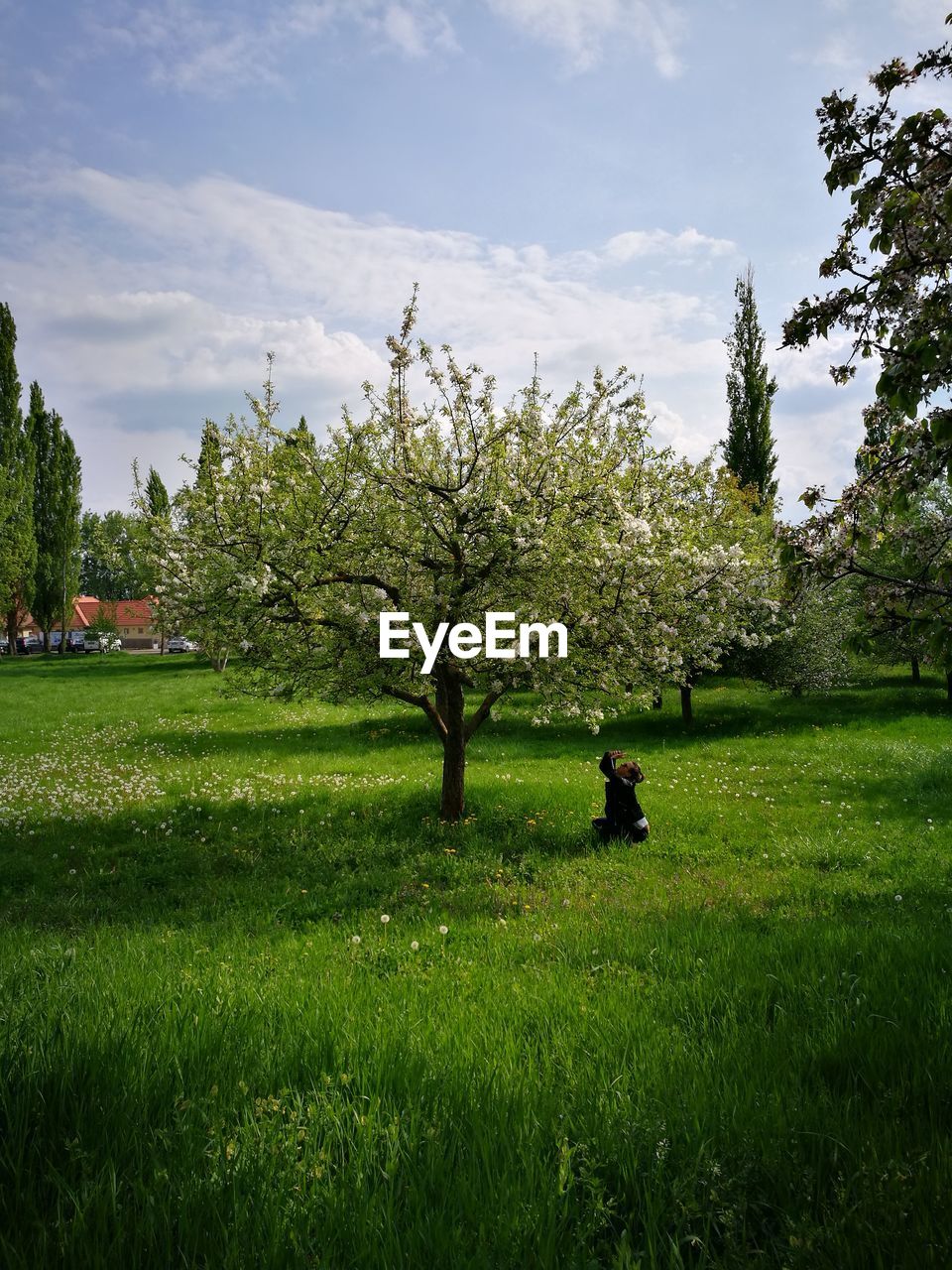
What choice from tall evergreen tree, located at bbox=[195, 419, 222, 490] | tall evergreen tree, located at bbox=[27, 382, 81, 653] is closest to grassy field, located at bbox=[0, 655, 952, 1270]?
tall evergreen tree, located at bbox=[195, 419, 222, 490]

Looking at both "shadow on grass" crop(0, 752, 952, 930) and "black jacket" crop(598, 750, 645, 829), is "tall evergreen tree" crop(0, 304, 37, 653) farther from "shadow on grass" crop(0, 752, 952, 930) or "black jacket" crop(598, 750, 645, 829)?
"black jacket" crop(598, 750, 645, 829)

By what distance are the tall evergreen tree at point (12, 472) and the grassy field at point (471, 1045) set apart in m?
44.4

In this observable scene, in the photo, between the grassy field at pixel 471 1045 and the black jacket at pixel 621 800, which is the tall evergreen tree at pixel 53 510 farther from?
the black jacket at pixel 621 800

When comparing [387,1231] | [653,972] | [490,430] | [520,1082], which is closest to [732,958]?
[653,972]

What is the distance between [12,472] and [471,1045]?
58096 millimetres

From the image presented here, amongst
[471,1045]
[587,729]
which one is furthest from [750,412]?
[471,1045]

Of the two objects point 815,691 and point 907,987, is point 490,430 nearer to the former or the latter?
point 907,987

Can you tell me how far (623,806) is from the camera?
39.3 feet

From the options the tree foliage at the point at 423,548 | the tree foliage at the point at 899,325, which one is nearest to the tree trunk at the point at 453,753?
the tree foliage at the point at 423,548

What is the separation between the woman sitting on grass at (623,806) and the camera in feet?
38.8

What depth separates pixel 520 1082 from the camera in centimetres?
366
